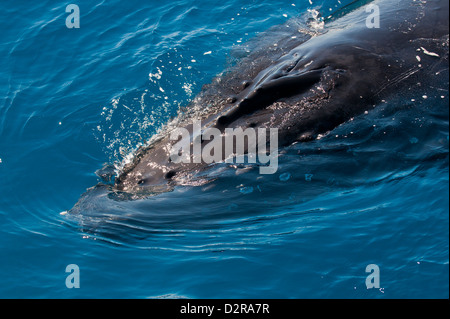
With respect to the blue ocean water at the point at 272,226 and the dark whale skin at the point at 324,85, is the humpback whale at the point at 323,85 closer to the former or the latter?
the dark whale skin at the point at 324,85

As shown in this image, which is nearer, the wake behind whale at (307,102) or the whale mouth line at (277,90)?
the wake behind whale at (307,102)

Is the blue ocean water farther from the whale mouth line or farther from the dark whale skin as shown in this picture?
the whale mouth line

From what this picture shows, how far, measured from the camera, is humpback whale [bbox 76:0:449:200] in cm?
737

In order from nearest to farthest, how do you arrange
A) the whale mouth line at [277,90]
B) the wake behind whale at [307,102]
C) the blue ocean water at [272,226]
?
the blue ocean water at [272,226], the wake behind whale at [307,102], the whale mouth line at [277,90]

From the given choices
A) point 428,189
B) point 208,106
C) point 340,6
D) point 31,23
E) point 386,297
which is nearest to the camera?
point 386,297

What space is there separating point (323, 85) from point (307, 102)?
340 mm

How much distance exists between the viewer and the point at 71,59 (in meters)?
11.9

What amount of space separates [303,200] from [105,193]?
268 centimetres

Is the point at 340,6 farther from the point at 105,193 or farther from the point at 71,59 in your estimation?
the point at 105,193

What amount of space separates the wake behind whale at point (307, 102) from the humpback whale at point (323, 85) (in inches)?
0.5

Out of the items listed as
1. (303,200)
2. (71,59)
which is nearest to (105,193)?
(303,200)

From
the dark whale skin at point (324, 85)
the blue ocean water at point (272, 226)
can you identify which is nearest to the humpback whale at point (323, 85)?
the dark whale skin at point (324, 85)

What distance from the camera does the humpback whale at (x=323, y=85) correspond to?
24.2 ft
